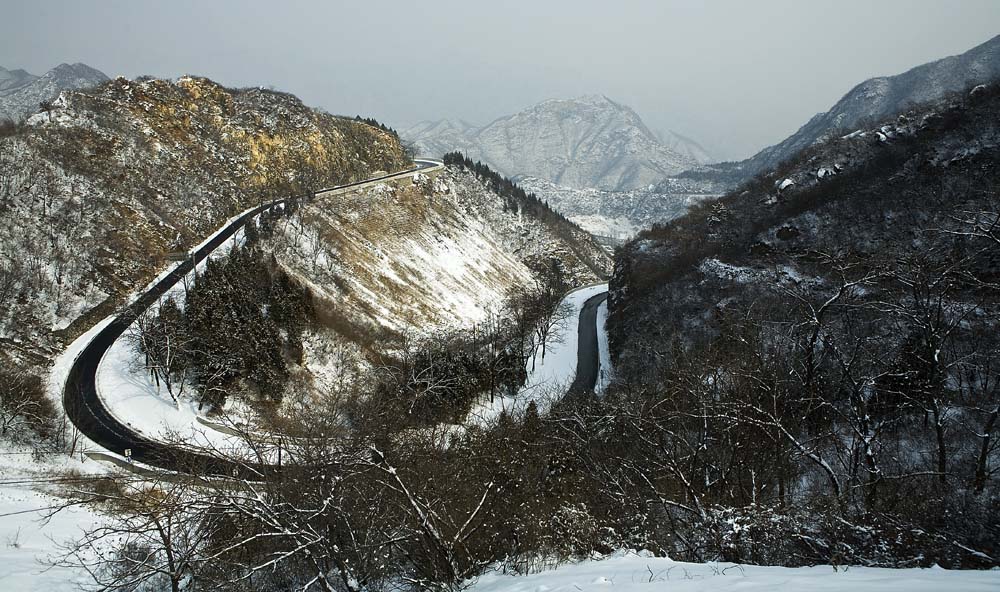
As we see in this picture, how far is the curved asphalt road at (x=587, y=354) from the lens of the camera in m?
50.8

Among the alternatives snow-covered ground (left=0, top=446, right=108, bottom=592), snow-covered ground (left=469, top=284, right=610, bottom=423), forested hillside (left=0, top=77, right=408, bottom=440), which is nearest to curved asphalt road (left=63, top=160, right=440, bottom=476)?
forested hillside (left=0, top=77, right=408, bottom=440)

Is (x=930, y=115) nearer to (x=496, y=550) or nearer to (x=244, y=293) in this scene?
(x=496, y=550)

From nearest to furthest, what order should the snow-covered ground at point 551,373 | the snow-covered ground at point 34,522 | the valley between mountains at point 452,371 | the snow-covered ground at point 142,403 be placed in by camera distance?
the valley between mountains at point 452,371, the snow-covered ground at point 34,522, the snow-covered ground at point 142,403, the snow-covered ground at point 551,373

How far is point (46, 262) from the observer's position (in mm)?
43625

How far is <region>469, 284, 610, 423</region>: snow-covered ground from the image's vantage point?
45969 millimetres

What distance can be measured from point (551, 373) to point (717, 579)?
47.3 metres

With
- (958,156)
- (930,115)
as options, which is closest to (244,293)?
(958,156)

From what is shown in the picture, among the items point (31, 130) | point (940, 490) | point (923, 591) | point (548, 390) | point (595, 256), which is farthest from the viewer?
point (595, 256)

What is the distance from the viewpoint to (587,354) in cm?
6025

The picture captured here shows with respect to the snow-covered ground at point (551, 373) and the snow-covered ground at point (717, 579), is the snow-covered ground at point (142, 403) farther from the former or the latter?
the snow-covered ground at point (717, 579)

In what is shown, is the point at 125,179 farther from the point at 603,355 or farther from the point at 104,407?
the point at 603,355

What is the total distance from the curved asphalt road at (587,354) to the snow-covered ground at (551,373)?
59 centimetres

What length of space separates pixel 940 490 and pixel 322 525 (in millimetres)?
14172

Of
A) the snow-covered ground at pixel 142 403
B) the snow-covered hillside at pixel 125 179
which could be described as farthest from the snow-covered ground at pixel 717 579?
the snow-covered hillside at pixel 125 179
